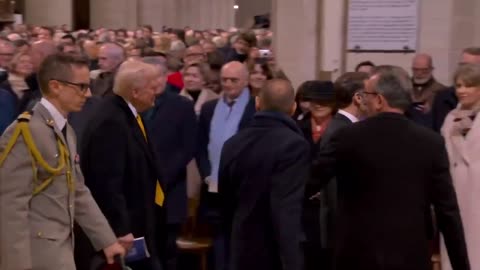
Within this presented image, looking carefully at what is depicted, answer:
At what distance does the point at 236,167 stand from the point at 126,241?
2.70ft

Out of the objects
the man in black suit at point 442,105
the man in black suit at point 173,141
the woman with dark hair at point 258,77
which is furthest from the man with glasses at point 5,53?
the man in black suit at point 442,105

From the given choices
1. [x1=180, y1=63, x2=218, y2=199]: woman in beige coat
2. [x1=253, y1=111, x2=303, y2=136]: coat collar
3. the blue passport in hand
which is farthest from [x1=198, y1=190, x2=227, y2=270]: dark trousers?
the blue passport in hand

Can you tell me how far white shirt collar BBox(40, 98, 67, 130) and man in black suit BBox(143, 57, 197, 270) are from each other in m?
2.33

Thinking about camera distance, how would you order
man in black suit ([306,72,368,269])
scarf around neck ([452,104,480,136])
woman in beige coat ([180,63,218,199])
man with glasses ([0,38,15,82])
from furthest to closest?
man with glasses ([0,38,15,82]) → woman in beige coat ([180,63,218,199]) → scarf around neck ([452,104,480,136]) → man in black suit ([306,72,368,269])

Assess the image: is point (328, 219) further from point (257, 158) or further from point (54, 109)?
point (54, 109)

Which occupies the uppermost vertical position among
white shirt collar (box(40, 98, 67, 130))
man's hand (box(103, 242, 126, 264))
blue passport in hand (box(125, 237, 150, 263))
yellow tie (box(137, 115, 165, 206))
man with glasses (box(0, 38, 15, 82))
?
white shirt collar (box(40, 98, 67, 130))

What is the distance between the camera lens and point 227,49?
13250 mm

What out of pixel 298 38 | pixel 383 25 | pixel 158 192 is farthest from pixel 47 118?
pixel 298 38

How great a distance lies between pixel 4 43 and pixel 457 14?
4243 millimetres

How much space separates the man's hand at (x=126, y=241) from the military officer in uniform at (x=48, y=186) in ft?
1.53

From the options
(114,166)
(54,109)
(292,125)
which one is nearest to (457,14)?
(292,125)

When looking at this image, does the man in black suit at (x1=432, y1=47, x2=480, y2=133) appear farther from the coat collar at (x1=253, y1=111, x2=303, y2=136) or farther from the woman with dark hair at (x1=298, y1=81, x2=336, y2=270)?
the coat collar at (x1=253, y1=111, x2=303, y2=136)

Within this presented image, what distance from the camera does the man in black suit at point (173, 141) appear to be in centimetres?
742

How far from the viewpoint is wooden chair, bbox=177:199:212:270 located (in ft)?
25.8
